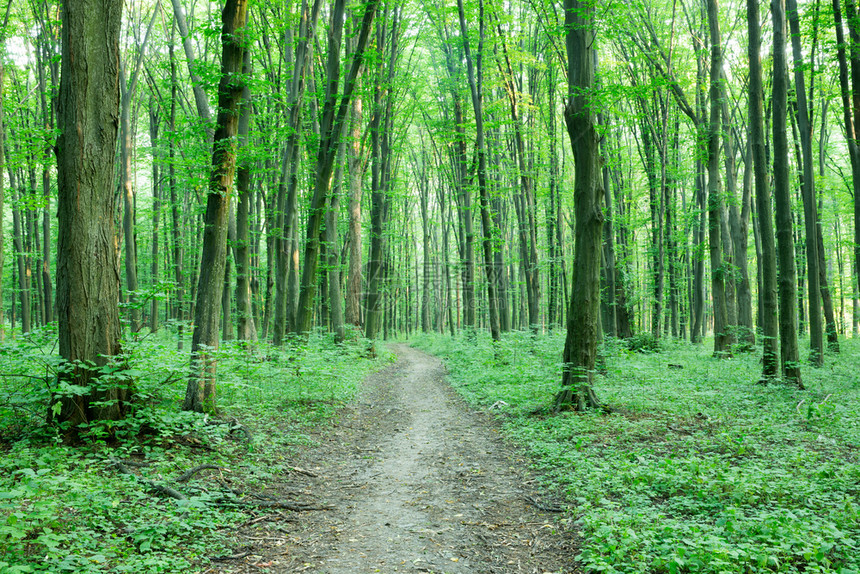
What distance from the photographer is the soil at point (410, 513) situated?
343 cm

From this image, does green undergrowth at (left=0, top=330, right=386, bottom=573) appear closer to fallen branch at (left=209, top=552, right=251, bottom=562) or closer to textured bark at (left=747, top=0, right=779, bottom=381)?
fallen branch at (left=209, top=552, right=251, bottom=562)

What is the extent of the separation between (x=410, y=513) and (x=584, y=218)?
5.37 meters

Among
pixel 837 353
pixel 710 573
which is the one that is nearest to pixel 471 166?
pixel 837 353

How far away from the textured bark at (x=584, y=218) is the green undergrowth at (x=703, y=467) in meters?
0.89

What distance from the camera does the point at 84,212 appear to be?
5.04 meters

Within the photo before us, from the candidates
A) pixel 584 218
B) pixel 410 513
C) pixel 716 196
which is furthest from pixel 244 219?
pixel 716 196

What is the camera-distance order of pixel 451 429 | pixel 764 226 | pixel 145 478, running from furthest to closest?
1. pixel 764 226
2. pixel 451 429
3. pixel 145 478

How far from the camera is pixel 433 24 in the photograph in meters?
16.2

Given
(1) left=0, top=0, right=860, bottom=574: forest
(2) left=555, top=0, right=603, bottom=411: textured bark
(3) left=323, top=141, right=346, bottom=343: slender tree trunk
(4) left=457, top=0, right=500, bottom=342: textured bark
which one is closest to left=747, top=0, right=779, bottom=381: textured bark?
(1) left=0, top=0, right=860, bottom=574: forest

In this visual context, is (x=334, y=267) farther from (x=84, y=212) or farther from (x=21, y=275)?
(x=21, y=275)

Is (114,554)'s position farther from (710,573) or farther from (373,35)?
(373,35)

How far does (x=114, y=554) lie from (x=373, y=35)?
55.3 ft

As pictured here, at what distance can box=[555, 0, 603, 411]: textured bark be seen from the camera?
24.8 ft

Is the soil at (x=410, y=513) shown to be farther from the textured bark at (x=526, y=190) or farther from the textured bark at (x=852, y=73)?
the textured bark at (x=526, y=190)
